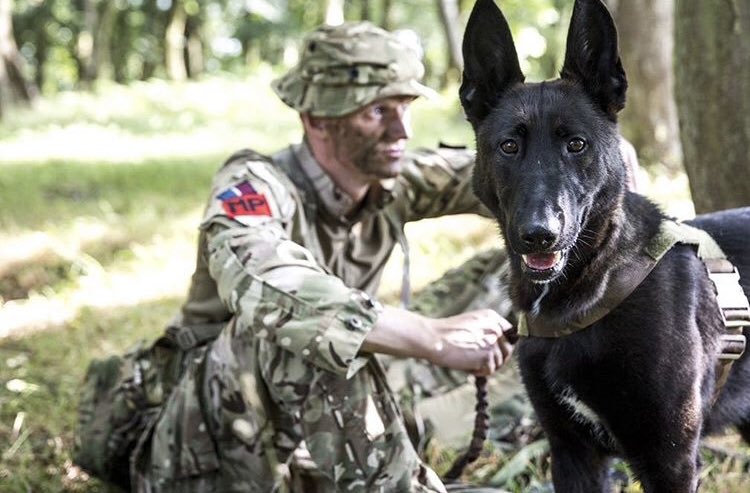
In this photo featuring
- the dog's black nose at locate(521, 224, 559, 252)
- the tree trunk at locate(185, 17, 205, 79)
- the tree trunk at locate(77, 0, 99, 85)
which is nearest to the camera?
the dog's black nose at locate(521, 224, 559, 252)

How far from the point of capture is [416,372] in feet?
13.8

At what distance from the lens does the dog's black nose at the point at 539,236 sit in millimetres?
2395

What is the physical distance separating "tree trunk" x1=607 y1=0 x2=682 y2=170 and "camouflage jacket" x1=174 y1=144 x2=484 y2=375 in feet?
16.2

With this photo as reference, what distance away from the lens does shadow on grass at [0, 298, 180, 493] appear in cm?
400

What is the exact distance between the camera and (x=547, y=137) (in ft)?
8.62

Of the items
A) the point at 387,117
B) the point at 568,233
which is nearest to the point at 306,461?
the point at 387,117

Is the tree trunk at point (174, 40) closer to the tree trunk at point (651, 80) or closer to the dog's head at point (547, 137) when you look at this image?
the tree trunk at point (651, 80)

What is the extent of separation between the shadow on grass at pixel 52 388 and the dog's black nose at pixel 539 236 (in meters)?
2.31

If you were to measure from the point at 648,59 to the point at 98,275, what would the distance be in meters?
5.29

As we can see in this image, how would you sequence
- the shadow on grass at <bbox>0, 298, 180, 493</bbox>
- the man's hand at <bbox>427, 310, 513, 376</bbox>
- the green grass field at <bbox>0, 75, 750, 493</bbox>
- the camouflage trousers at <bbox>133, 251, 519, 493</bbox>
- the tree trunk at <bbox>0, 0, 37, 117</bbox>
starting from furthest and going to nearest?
the tree trunk at <bbox>0, 0, 37, 117</bbox> → the green grass field at <bbox>0, 75, 750, 493</bbox> → the shadow on grass at <bbox>0, 298, 180, 493</bbox> → the camouflage trousers at <bbox>133, 251, 519, 493</bbox> → the man's hand at <bbox>427, 310, 513, 376</bbox>

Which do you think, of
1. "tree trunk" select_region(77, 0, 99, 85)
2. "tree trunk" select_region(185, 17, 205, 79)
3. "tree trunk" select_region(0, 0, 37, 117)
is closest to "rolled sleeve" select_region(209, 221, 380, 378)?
"tree trunk" select_region(0, 0, 37, 117)

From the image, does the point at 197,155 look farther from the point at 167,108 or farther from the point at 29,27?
the point at 29,27

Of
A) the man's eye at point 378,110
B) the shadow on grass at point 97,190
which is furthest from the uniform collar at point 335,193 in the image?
the shadow on grass at point 97,190

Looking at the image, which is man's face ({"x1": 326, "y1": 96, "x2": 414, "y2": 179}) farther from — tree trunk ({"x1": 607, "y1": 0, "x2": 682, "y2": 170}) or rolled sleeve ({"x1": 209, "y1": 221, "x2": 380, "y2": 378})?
tree trunk ({"x1": 607, "y1": 0, "x2": 682, "y2": 170})
